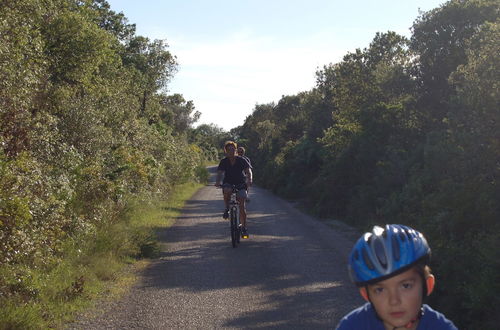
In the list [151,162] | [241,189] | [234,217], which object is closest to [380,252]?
[234,217]

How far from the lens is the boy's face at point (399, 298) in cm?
251

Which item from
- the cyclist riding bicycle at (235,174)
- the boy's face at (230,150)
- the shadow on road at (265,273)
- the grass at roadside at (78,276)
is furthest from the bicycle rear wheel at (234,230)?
the grass at roadside at (78,276)

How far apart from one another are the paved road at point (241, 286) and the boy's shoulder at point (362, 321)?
13.6 ft

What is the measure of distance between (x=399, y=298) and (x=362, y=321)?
206 millimetres

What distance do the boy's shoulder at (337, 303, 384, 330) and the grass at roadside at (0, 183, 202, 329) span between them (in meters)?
4.54

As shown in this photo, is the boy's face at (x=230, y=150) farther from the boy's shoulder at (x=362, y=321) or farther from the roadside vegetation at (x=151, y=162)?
the boy's shoulder at (x=362, y=321)

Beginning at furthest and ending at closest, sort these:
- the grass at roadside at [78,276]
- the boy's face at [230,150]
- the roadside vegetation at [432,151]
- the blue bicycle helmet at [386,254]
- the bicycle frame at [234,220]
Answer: the boy's face at [230,150] → the bicycle frame at [234,220] → the roadside vegetation at [432,151] → the grass at roadside at [78,276] → the blue bicycle helmet at [386,254]

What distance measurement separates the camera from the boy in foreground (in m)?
2.50

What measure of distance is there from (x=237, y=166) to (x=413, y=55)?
14.0 m

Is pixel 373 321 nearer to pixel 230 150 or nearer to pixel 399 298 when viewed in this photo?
pixel 399 298

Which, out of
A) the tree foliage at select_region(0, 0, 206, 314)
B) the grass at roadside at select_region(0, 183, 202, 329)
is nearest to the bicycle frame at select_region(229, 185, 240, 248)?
the grass at roadside at select_region(0, 183, 202, 329)

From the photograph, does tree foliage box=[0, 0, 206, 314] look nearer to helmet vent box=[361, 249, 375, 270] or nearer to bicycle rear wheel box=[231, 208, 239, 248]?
bicycle rear wheel box=[231, 208, 239, 248]

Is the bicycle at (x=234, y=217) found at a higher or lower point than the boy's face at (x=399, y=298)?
lower

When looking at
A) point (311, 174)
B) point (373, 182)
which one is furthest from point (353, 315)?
point (311, 174)
